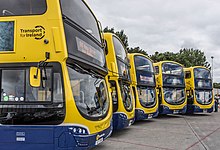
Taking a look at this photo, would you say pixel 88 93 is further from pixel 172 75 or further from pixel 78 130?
pixel 172 75

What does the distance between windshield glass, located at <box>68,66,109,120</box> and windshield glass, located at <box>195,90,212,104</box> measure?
13502mm

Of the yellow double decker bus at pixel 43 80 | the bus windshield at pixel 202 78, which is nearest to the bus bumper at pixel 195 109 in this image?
the bus windshield at pixel 202 78

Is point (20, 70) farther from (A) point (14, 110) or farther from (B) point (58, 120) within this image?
(B) point (58, 120)

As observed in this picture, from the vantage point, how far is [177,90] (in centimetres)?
1814

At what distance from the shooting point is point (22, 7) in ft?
19.6

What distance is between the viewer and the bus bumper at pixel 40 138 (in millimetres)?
5375

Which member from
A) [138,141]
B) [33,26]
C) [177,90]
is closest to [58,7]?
[33,26]

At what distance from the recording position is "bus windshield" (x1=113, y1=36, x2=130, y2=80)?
10.8 metres

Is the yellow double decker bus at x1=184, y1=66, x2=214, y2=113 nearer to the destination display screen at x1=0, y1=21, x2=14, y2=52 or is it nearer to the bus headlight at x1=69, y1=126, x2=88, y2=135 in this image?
the bus headlight at x1=69, y1=126, x2=88, y2=135

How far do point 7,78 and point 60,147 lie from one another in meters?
1.73

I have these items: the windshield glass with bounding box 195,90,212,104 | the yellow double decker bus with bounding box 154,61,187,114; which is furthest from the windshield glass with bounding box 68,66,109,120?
the windshield glass with bounding box 195,90,212,104

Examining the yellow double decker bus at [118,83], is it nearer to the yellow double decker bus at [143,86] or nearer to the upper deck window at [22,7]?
the yellow double decker bus at [143,86]

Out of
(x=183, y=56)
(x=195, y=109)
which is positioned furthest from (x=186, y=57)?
(x=195, y=109)

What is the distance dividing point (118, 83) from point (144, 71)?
4.06 metres
